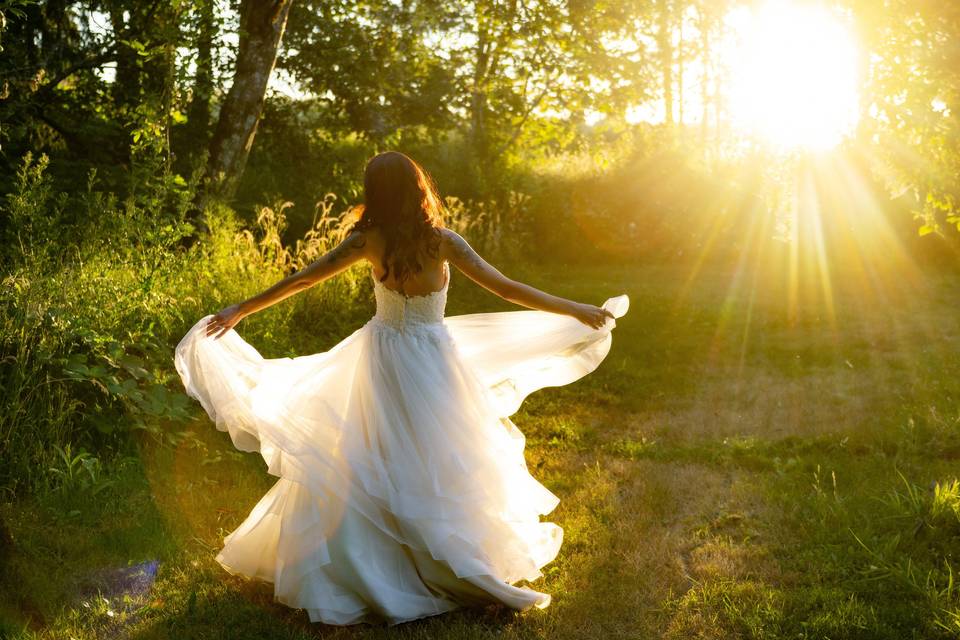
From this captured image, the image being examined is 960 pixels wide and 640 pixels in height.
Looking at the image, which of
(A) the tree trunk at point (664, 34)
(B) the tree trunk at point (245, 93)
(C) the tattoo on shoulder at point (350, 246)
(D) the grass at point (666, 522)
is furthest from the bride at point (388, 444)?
(A) the tree trunk at point (664, 34)

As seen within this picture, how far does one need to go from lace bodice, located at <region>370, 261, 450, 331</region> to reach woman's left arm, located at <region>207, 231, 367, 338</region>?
19 centimetres

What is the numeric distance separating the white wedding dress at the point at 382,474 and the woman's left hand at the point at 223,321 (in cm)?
9

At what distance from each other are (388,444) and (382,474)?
168 mm

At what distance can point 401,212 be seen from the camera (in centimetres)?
412

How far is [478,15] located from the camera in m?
13.6

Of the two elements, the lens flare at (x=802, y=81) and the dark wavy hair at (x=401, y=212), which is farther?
the lens flare at (x=802, y=81)

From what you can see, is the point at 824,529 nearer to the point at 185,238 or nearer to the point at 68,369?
the point at 68,369

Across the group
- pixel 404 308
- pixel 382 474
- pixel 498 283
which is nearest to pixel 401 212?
pixel 404 308

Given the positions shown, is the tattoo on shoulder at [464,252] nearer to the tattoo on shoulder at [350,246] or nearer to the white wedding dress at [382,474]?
the white wedding dress at [382,474]

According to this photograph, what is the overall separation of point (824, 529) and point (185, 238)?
22.4ft

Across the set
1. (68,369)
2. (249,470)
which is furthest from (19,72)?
(249,470)

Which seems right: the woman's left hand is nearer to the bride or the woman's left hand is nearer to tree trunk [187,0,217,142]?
the bride

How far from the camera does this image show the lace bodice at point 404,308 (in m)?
4.30

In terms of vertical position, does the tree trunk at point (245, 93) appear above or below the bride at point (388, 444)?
above
